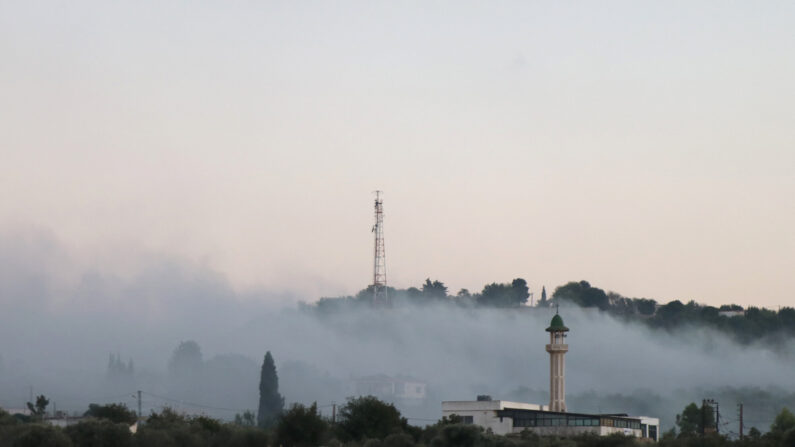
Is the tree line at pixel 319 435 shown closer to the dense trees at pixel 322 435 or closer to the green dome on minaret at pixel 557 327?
the dense trees at pixel 322 435

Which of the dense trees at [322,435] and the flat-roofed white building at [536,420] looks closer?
the dense trees at [322,435]

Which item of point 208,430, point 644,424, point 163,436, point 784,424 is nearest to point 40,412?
point 208,430

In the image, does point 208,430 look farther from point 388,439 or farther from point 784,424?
point 784,424

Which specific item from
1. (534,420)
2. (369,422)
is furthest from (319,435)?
(534,420)

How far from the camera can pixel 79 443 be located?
121m

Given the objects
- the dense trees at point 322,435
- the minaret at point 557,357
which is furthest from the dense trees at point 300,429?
the minaret at point 557,357

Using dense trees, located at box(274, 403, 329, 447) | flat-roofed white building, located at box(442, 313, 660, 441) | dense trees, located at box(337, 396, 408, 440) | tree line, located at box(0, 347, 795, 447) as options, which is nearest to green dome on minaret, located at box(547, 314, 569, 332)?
flat-roofed white building, located at box(442, 313, 660, 441)

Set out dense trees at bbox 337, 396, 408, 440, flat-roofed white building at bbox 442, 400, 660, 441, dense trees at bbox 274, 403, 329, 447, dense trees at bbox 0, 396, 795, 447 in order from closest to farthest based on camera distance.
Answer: dense trees at bbox 0, 396, 795, 447, dense trees at bbox 274, 403, 329, 447, dense trees at bbox 337, 396, 408, 440, flat-roofed white building at bbox 442, 400, 660, 441

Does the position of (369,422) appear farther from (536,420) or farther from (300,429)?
(536,420)

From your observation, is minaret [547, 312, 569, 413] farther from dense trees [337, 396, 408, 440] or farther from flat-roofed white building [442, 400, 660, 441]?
dense trees [337, 396, 408, 440]

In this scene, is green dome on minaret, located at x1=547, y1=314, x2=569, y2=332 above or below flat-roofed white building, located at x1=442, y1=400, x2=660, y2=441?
above

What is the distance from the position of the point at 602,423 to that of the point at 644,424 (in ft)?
68.0

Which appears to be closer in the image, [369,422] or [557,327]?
[369,422]

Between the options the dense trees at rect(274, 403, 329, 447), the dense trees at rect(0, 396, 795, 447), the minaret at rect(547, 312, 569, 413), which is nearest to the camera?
the dense trees at rect(0, 396, 795, 447)
